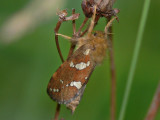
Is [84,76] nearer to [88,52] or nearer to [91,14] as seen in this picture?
[88,52]

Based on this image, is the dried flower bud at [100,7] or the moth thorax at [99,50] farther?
the moth thorax at [99,50]

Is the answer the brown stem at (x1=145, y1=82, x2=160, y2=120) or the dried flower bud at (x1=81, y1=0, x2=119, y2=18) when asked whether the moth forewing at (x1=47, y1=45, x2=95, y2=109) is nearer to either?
the dried flower bud at (x1=81, y1=0, x2=119, y2=18)

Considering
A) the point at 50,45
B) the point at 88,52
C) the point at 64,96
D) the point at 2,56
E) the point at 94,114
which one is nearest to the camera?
the point at 64,96

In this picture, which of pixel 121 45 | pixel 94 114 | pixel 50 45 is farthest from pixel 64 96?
pixel 121 45

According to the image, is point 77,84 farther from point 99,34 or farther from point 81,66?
point 99,34

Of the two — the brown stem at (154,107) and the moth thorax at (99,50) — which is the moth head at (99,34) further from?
the brown stem at (154,107)

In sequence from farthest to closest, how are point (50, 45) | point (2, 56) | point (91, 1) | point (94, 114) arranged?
point (2, 56) < point (50, 45) < point (94, 114) < point (91, 1)

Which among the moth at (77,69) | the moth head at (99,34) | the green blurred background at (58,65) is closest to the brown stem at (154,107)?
the moth at (77,69)
